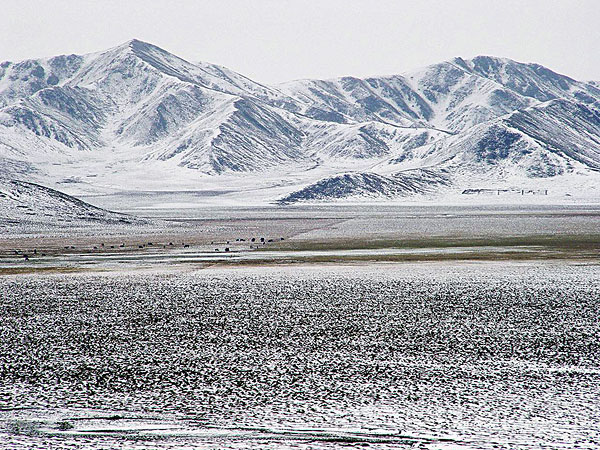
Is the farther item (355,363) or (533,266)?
(533,266)

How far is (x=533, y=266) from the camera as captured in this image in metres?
56.5

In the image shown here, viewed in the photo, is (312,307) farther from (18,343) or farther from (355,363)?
(18,343)

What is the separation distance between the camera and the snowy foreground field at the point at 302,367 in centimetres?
1956

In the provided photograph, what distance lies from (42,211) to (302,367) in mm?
101854

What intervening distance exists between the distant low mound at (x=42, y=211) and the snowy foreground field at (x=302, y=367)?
226 feet

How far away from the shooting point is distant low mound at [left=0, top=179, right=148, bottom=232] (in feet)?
362

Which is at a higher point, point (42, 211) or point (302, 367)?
point (42, 211)

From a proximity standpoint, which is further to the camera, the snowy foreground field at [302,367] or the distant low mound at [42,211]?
the distant low mound at [42,211]

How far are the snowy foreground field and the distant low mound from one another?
226 feet

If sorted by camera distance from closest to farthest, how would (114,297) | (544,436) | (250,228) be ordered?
(544,436), (114,297), (250,228)

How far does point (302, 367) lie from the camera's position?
84.8ft

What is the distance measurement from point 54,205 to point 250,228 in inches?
1416

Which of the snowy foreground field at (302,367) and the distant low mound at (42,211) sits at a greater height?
the distant low mound at (42,211)

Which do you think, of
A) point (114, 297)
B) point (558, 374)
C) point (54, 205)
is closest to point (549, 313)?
point (558, 374)
